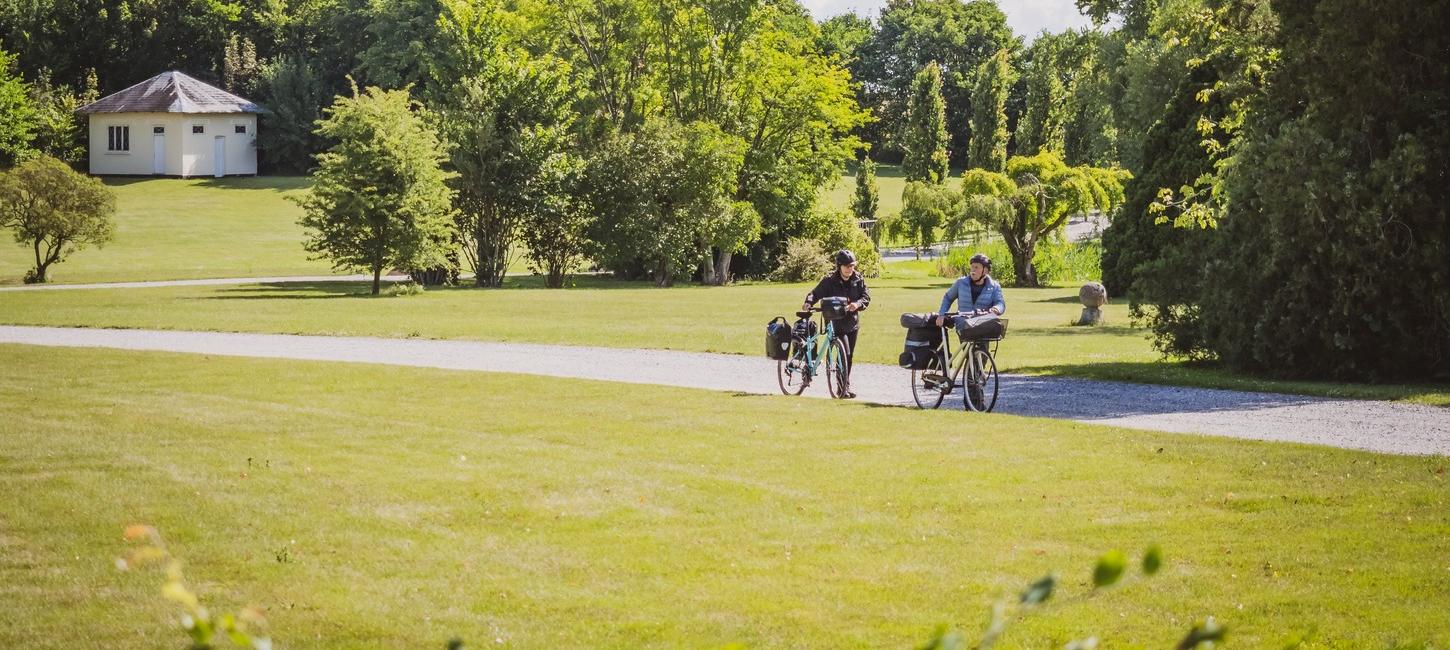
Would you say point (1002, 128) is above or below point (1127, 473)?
above

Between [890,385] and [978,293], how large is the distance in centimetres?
277

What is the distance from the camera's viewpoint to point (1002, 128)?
7950 cm

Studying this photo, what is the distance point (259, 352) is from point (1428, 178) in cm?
1621

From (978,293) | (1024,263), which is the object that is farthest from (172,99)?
(978,293)

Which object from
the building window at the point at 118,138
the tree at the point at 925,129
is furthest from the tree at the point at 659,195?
the building window at the point at 118,138

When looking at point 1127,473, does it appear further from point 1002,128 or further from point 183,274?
point 1002,128

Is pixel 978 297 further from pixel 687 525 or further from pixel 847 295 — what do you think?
pixel 687 525

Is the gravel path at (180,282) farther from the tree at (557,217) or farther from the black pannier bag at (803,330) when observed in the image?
the black pannier bag at (803,330)

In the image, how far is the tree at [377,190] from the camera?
122ft

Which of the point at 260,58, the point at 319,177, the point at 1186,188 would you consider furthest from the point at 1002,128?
the point at 1186,188

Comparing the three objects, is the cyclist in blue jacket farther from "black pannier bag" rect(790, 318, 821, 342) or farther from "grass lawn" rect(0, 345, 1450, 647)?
"black pannier bag" rect(790, 318, 821, 342)

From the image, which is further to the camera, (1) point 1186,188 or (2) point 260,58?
(2) point 260,58

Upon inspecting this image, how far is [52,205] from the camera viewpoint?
132ft

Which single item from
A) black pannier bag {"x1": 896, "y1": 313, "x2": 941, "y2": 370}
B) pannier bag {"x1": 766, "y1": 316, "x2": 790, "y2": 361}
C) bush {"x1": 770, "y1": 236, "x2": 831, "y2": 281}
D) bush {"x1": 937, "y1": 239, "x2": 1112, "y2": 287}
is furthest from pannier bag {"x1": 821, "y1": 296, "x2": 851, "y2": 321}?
bush {"x1": 770, "y1": 236, "x2": 831, "y2": 281}
